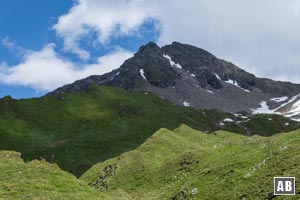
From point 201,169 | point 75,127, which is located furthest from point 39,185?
point 75,127

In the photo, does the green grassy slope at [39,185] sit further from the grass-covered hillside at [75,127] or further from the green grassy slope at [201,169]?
the grass-covered hillside at [75,127]

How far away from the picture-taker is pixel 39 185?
107 ft

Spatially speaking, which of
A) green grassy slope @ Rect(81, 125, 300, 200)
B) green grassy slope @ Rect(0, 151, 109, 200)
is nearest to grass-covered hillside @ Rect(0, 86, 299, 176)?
green grassy slope @ Rect(81, 125, 300, 200)

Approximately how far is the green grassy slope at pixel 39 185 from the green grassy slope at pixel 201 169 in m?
6.87

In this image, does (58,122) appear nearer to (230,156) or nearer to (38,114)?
(38,114)

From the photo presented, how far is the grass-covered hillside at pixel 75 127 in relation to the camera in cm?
12406

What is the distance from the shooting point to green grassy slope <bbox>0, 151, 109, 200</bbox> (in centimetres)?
3041

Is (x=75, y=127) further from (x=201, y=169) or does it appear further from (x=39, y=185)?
(x=39, y=185)

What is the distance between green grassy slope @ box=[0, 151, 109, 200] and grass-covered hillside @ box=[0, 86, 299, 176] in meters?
75.4

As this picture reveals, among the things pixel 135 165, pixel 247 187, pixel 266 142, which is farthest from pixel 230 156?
pixel 135 165

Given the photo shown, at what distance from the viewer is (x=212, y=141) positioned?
7819 cm

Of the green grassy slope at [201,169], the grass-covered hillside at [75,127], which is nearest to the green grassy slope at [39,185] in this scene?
the green grassy slope at [201,169]

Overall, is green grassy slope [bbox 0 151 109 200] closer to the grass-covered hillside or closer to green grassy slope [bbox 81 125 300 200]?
green grassy slope [bbox 81 125 300 200]

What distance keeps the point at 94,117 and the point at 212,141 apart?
9545 cm
